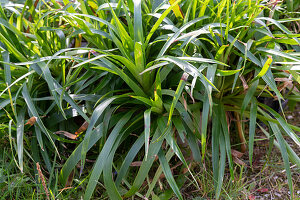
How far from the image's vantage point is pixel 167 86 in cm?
146

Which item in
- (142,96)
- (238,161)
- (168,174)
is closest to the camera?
(168,174)

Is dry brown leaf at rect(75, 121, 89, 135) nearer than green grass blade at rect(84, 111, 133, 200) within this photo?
No

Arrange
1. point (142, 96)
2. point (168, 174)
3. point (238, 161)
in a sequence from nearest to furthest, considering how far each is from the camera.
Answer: point (168, 174) → point (142, 96) → point (238, 161)

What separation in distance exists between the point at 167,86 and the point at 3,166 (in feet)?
2.49

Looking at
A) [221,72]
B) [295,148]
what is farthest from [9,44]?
[295,148]

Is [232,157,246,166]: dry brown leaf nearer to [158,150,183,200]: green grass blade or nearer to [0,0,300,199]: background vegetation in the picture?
[0,0,300,199]: background vegetation

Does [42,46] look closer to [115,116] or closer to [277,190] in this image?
[115,116]

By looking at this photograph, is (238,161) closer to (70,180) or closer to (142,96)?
(142,96)

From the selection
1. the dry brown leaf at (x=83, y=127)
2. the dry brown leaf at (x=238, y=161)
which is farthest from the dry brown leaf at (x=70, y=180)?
the dry brown leaf at (x=238, y=161)

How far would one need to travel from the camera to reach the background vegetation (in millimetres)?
1284

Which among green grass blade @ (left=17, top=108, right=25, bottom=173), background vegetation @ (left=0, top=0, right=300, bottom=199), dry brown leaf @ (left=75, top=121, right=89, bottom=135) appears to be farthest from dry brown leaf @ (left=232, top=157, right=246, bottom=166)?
green grass blade @ (left=17, top=108, right=25, bottom=173)

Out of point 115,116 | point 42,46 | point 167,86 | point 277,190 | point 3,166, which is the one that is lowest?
point 277,190

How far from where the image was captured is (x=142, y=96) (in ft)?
4.43

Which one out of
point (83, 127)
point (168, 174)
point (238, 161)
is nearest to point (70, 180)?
point (83, 127)
